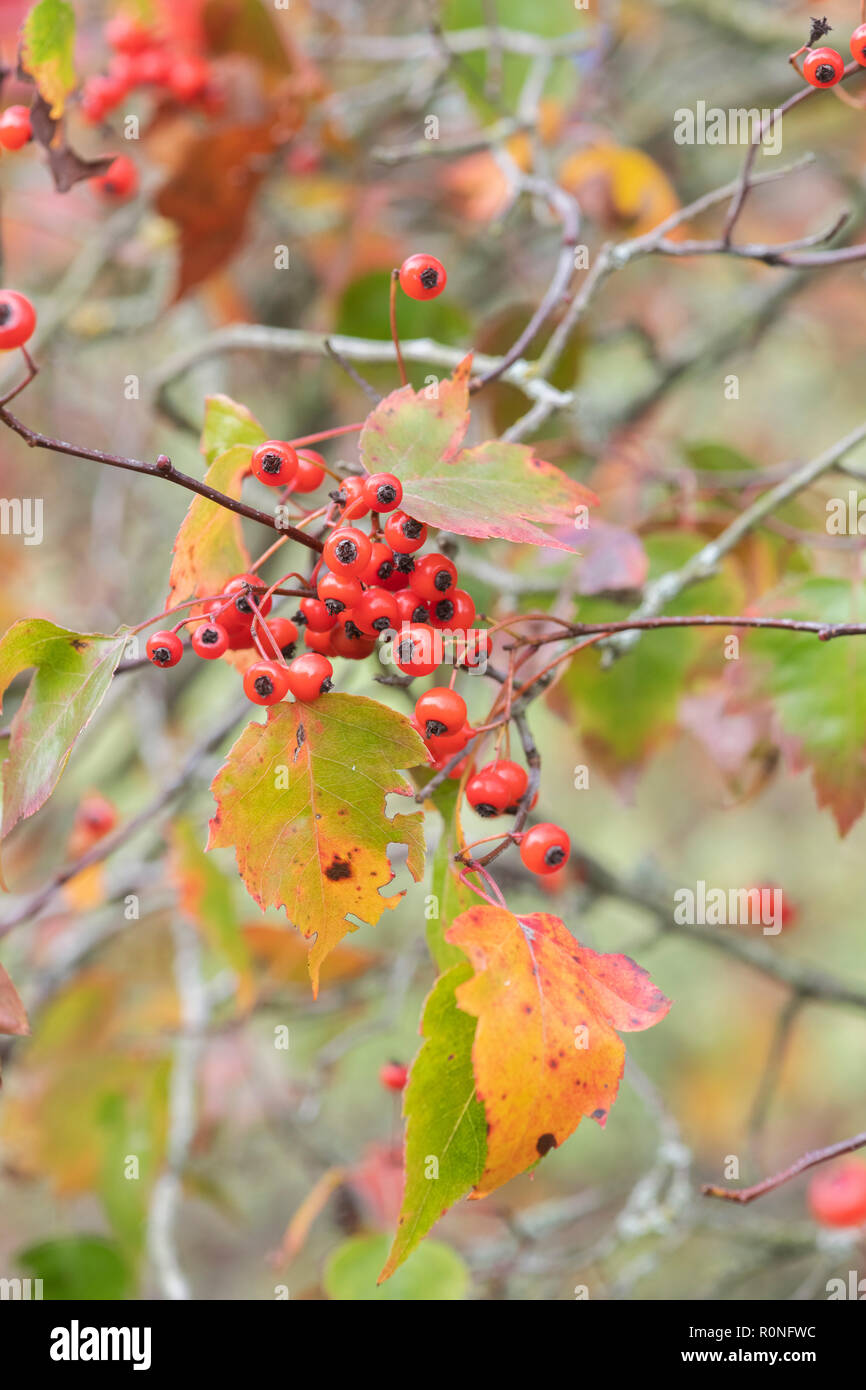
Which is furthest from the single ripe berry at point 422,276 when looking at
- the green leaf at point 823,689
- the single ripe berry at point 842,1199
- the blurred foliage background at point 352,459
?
the single ripe berry at point 842,1199

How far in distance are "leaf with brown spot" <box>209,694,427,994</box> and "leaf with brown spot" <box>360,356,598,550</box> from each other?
6.8 inches

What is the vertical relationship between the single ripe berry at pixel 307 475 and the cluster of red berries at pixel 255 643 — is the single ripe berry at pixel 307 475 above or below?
above

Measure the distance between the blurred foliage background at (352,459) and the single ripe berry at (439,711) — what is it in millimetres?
442

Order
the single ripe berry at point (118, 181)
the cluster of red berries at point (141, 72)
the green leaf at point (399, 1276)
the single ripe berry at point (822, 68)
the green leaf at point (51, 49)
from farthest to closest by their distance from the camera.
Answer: the cluster of red berries at point (141, 72) → the single ripe berry at point (118, 181) → the green leaf at point (399, 1276) → the green leaf at point (51, 49) → the single ripe berry at point (822, 68)

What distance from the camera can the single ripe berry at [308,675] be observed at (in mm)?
755

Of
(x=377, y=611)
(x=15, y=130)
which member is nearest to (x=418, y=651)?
(x=377, y=611)

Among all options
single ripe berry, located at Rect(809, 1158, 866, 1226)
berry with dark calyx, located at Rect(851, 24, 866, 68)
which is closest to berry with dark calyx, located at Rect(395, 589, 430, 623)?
berry with dark calyx, located at Rect(851, 24, 866, 68)

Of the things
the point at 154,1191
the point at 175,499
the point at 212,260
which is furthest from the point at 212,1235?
the point at 212,260

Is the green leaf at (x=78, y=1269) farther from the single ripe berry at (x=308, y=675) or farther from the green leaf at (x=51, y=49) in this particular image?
the green leaf at (x=51, y=49)

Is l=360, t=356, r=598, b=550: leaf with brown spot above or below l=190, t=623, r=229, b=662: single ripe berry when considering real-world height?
above

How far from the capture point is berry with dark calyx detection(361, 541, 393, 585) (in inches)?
30.6

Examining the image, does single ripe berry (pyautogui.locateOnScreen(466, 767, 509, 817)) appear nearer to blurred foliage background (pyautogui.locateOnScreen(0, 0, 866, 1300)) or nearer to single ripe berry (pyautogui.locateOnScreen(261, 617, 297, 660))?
single ripe berry (pyautogui.locateOnScreen(261, 617, 297, 660))
